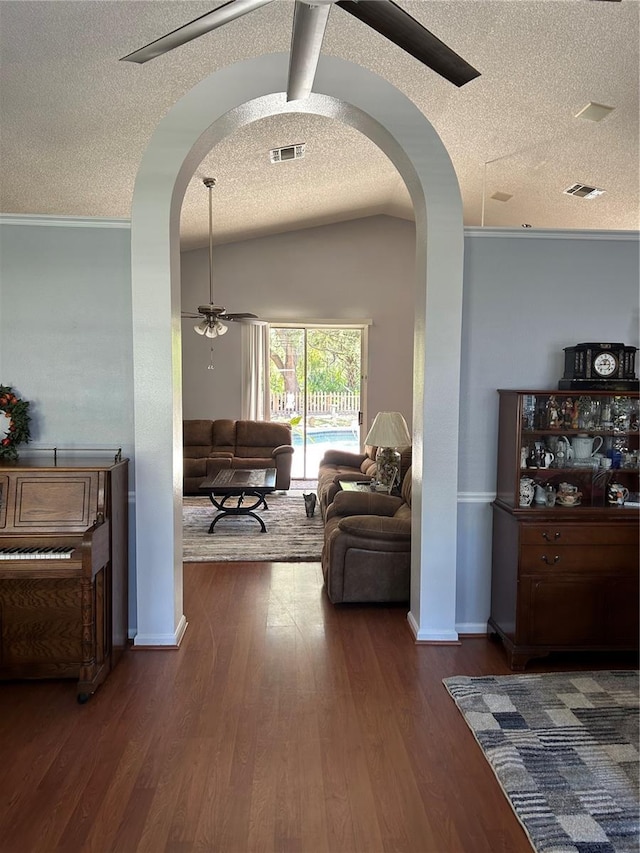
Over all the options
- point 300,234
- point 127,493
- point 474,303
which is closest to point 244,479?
point 127,493

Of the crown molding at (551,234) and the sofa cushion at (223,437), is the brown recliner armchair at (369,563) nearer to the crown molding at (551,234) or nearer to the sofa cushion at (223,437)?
the crown molding at (551,234)

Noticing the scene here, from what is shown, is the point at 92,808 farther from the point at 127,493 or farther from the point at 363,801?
the point at 127,493

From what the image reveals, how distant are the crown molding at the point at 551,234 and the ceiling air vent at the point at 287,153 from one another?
97.5 inches

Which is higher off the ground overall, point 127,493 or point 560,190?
point 560,190

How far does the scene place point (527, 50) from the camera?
3391mm

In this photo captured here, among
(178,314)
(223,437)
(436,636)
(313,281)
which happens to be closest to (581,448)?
(436,636)

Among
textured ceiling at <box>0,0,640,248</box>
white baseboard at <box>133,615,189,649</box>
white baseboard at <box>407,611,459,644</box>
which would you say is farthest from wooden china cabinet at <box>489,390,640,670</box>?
textured ceiling at <box>0,0,640,248</box>

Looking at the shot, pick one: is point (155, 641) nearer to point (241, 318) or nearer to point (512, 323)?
point (512, 323)

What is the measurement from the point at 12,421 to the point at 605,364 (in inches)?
A: 134

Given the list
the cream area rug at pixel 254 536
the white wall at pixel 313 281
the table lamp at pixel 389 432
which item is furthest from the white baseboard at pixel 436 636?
the white wall at pixel 313 281

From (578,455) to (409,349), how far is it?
5.59 meters

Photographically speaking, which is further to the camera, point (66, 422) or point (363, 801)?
point (66, 422)

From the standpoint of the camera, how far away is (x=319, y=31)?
5.82 feet

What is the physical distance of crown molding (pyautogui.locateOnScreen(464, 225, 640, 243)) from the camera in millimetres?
3387
